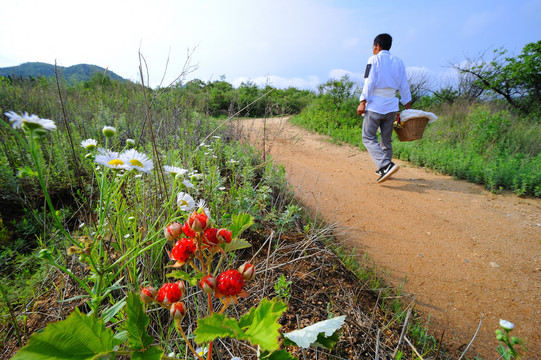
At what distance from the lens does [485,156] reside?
5.14 m

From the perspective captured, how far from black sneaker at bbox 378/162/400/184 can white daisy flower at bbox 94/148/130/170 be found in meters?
3.99

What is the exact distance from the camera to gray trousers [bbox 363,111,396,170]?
4.30 metres

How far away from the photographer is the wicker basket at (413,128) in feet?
14.0

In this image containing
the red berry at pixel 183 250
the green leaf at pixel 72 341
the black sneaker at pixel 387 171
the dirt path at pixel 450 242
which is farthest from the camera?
the black sneaker at pixel 387 171

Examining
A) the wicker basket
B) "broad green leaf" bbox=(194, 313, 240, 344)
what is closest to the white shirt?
the wicker basket

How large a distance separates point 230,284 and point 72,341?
0.32m

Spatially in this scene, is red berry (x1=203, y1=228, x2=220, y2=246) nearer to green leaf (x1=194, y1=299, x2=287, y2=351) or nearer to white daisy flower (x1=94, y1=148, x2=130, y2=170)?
green leaf (x1=194, y1=299, x2=287, y2=351)

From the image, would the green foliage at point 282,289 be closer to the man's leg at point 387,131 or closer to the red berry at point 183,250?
the red berry at point 183,250

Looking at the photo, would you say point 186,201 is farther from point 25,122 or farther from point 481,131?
point 481,131

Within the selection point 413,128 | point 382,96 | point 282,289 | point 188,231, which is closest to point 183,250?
point 188,231

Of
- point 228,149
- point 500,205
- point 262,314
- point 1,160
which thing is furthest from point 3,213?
point 500,205

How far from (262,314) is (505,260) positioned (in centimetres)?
305

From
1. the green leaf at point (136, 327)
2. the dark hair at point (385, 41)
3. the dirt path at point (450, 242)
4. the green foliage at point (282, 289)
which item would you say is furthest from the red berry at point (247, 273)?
the dark hair at point (385, 41)

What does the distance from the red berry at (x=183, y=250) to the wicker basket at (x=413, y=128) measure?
4465 millimetres
